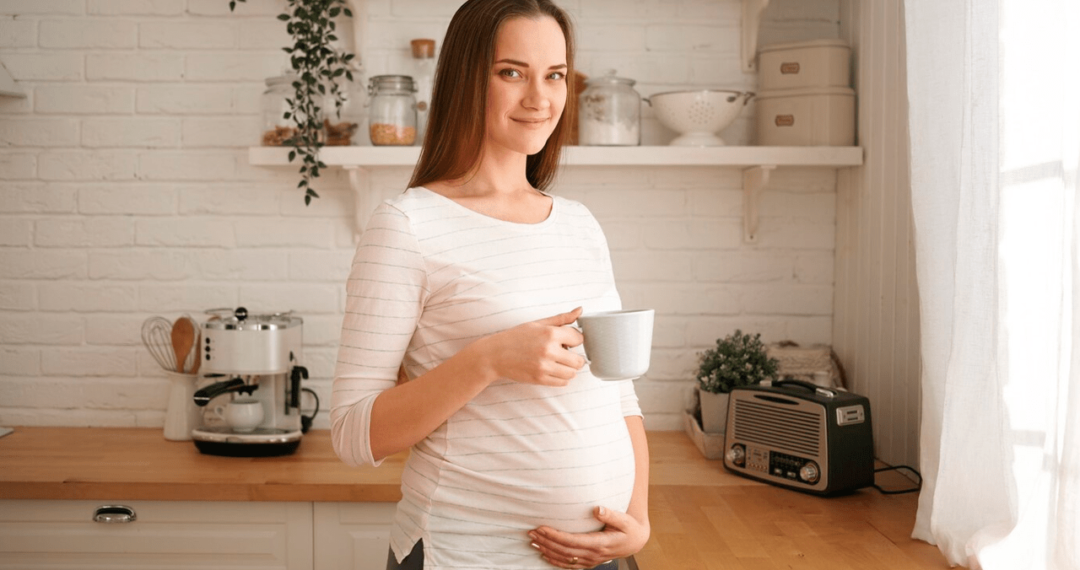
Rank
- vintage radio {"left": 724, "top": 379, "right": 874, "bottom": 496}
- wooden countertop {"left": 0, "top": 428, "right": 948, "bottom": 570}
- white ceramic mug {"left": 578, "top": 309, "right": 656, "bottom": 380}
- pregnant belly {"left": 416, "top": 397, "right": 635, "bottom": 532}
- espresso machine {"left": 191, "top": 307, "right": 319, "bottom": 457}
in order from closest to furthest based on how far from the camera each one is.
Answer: white ceramic mug {"left": 578, "top": 309, "right": 656, "bottom": 380}, pregnant belly {"left": 416, "top": 397, "right": 635, "bottom": 532}, wooden countertop {"left": 0, "top": 428, "right": 948, "bottom": 570}, vintage radio {"left": 724, "top": 379, "right": 874, "bottom": 496}, espresso machine {"left": 191, "top": 307, "right": 319, "bottom": 457}

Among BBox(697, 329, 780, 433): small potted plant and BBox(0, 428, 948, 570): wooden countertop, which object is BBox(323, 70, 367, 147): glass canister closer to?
BBox(0, 428, 948, 570): wooden countertop

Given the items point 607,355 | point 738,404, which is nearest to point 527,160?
point 607,355

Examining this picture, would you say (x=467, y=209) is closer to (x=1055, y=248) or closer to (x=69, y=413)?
(x=1055, y=248)

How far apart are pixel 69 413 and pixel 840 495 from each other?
1856 millimetres

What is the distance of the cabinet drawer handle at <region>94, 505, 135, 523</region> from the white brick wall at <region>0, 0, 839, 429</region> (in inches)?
20.0

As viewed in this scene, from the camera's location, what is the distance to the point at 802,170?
2.26 m

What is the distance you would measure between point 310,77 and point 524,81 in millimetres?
1058

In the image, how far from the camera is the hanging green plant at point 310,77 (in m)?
2.04

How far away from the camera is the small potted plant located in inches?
79.0

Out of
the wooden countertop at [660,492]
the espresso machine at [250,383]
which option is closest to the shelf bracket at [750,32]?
the wooden countertop at [660,492]

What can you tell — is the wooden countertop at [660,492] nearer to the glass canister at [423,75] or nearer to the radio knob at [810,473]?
the radio knob at [810,473]

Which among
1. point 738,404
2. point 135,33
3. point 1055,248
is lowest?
point 738,404

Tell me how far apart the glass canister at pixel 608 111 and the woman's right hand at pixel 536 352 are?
1131mm

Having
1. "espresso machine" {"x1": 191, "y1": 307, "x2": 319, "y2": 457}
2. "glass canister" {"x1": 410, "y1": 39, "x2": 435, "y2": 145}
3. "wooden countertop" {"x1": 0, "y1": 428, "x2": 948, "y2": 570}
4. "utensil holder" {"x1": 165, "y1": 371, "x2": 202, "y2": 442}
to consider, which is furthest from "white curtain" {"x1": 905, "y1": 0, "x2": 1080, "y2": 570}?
"utensil holder" {"x1": 165, "y1": 371, "x2": 202, "y2": 442}
